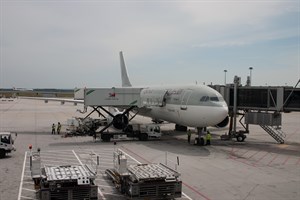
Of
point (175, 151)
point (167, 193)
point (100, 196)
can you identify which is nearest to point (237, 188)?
point (167, 193)

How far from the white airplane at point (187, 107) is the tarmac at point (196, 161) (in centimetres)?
219

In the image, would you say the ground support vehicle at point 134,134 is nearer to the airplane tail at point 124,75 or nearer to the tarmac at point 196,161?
the tarmac at point 196,161

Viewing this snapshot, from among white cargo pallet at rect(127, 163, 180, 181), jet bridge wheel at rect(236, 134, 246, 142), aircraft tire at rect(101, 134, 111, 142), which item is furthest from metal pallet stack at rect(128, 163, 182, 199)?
jet bridge wheel at rect(236, 134, 246, 142)

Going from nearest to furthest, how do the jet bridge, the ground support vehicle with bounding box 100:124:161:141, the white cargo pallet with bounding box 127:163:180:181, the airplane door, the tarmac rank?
the white cargo pallet with bounding box 127:163:180:181
the tarmac
the jet bridge
the airplane door
the ground support vehicle with bounding box 100:124:161:141

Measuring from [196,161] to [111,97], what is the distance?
1379 centimetres

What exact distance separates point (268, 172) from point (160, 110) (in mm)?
15719

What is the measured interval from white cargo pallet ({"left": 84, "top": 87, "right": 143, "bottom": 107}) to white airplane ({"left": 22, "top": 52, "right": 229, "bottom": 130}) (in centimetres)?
159

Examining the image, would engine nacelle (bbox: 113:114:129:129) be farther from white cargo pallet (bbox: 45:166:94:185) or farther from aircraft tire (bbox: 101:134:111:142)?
white cargo pallet (bbox: 45:166:94:185)

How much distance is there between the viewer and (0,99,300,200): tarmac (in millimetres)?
16203

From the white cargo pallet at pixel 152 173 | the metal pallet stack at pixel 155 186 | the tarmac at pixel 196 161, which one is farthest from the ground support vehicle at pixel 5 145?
the metal pallet stack at pixel 155 186

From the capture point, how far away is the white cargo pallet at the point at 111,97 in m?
33.4

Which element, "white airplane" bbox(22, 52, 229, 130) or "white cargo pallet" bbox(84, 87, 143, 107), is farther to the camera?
"white cargo pallet" bbox(84, 87, 143, 107)

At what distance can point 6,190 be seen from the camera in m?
16.1

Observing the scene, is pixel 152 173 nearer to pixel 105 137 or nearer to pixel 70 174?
pixel 70 174
